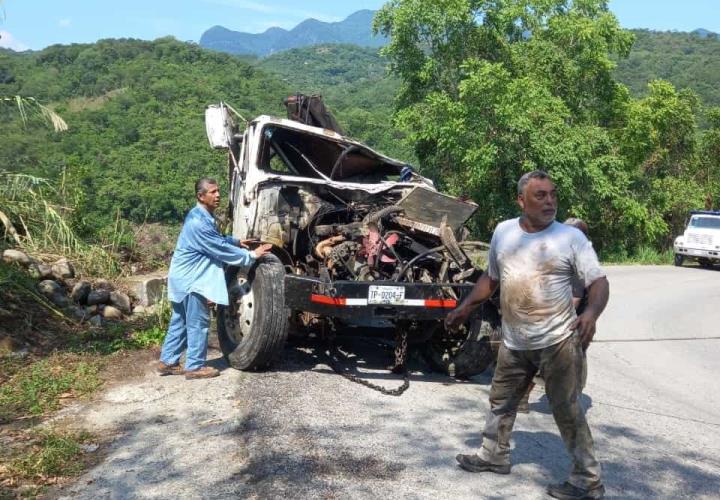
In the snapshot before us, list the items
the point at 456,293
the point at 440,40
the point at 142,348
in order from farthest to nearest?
the point at 440,40 → the point at 142,348 → the point at 456,293

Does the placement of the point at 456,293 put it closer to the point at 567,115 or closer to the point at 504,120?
the point at 504,120

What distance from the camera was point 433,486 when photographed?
408cm

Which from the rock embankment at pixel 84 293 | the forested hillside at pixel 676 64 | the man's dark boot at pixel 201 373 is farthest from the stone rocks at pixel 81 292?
the forested hillside at pixel 676 64

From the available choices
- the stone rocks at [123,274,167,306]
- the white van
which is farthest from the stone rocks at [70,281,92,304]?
the white van

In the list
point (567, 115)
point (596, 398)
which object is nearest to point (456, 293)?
point (596, 398)

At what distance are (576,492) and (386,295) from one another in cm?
241

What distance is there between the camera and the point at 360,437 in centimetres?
479

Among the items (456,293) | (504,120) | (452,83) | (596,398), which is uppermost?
(452,83)

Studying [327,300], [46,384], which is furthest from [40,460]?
[327,300]

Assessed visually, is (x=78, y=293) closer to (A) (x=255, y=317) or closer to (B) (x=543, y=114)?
(A) (x=255, y=317)

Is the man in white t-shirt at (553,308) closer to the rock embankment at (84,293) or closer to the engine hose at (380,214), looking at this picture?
the engine hose at (380,214)

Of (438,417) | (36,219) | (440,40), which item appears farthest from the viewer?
(440,40)

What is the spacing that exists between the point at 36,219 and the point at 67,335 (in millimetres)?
2293

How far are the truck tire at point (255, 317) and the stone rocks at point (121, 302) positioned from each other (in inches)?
127
